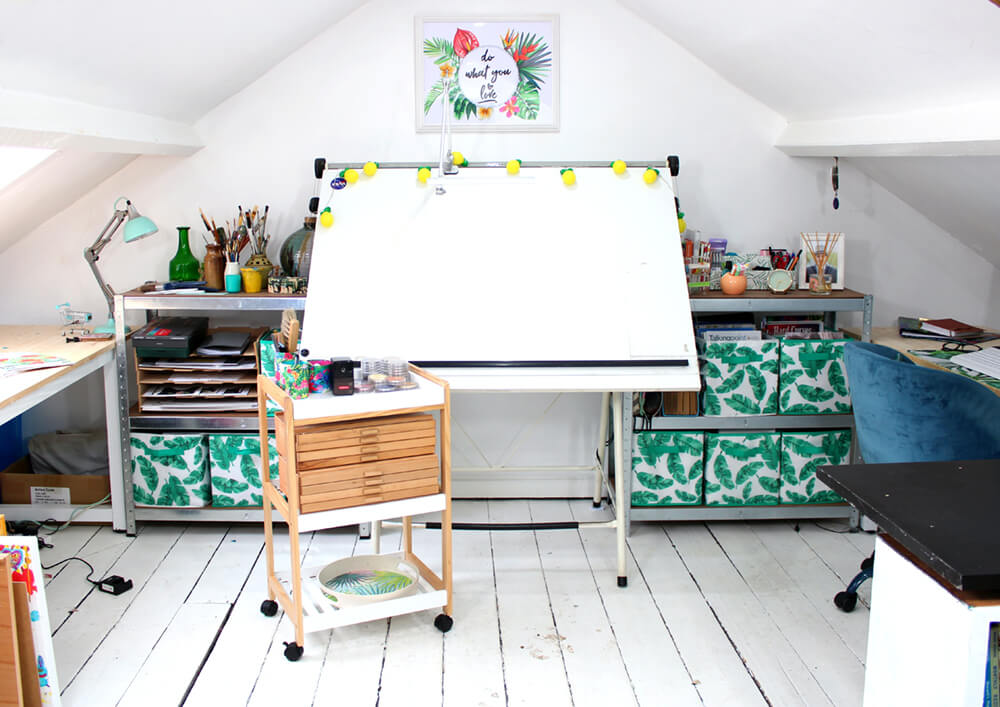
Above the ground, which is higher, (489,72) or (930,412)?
(489,72)

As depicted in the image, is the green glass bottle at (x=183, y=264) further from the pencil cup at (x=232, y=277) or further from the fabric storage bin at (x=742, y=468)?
the fabric storage bin at (x=742, y=468)

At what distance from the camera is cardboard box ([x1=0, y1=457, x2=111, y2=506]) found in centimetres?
335

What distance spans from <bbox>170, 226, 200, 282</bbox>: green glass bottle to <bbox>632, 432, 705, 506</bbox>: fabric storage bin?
6.09 ft

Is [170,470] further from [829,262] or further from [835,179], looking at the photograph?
[835,179]

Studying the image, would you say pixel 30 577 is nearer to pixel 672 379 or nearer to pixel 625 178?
pixel 672 379

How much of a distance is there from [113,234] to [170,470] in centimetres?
98

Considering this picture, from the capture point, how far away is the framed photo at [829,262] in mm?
3434

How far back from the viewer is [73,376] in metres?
2.89

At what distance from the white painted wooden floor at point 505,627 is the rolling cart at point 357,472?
13 cm

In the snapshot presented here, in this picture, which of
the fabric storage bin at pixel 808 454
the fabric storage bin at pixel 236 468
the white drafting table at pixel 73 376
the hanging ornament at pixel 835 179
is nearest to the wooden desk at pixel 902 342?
the fabric storage bin at pixel 808 454

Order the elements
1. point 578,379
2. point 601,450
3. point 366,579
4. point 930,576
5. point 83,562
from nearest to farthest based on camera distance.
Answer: point 930,576 → point 366,579 → point 578,379 → point 83,562 → point 601,450

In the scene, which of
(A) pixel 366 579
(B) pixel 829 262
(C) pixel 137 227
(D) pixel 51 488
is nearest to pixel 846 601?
(B) pixel 829 262

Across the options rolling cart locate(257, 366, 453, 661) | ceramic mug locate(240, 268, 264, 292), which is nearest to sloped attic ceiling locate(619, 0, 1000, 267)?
rolling cart locate(257, 366, 453, 661)

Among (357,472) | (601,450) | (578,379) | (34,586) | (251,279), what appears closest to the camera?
(34,586)
